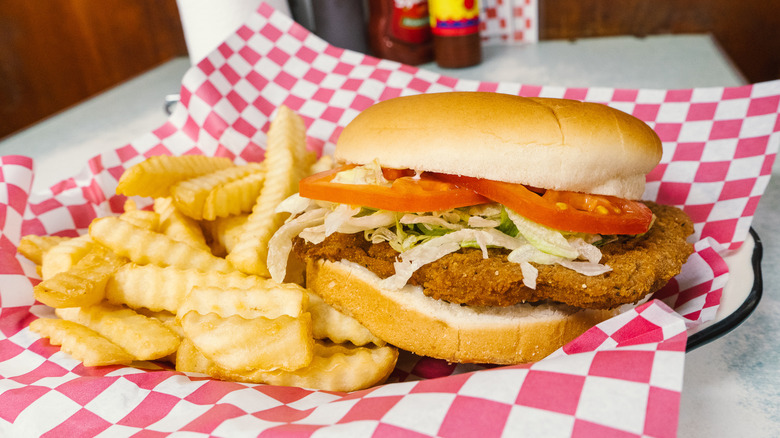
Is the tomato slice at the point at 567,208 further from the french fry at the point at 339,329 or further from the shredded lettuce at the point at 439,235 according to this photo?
the french fry at the point at 339,329

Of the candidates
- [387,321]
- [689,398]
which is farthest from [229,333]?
[689,398]

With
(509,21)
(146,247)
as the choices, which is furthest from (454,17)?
(146,247)

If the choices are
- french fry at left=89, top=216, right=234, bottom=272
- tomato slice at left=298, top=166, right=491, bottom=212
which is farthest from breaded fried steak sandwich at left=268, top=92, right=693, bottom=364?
french fry at left=89, top=216, right=234, bottom=272

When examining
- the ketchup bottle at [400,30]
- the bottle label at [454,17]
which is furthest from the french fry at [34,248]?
the ketchup bottle at [400,30]

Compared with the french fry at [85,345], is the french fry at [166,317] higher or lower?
lower

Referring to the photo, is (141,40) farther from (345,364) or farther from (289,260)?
(345,364)

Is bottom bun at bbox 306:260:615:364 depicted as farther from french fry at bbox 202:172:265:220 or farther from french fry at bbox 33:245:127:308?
french fry at bbox 33:245:127:308

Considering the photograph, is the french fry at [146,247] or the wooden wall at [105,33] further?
the wooden wall at [105,33]

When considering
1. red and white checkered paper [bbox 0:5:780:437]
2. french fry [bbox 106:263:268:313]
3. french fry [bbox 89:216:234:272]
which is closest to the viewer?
red and white checkered paper [bbox 0:5:780:437]
